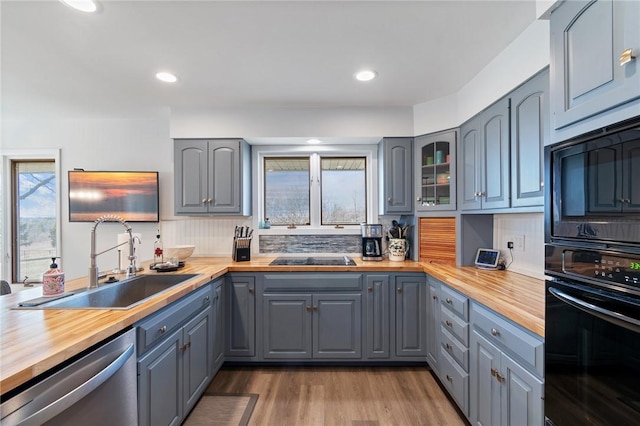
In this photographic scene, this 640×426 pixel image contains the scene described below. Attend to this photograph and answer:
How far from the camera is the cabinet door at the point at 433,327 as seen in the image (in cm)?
216

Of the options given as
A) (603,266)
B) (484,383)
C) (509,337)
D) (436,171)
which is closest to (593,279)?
(603,266)

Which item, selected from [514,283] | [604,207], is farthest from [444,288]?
[604,207]

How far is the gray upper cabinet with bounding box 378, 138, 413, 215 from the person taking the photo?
2699 millimetres

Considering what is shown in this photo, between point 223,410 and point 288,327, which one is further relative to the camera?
point 288,327

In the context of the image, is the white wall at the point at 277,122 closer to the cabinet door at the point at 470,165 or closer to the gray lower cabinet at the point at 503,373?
the cabinet door at the point at 470,165

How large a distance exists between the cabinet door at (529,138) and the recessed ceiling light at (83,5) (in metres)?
2.39

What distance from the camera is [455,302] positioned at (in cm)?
186

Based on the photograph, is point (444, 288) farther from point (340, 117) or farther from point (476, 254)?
point (340, 117)

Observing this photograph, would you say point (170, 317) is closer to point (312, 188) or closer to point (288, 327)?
point (288, 327)

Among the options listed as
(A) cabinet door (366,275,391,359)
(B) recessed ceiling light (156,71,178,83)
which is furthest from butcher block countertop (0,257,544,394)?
(B) recessed ceiling light (156,71,178,83)

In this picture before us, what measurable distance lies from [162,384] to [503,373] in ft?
5.76

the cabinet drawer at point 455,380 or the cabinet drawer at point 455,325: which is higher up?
the cabinet drawer at point 455,325

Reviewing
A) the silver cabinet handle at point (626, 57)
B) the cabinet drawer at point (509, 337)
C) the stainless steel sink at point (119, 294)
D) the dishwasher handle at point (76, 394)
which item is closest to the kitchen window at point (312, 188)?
the stainless steel sink at point (119, 294)

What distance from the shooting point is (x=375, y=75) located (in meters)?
2.09
